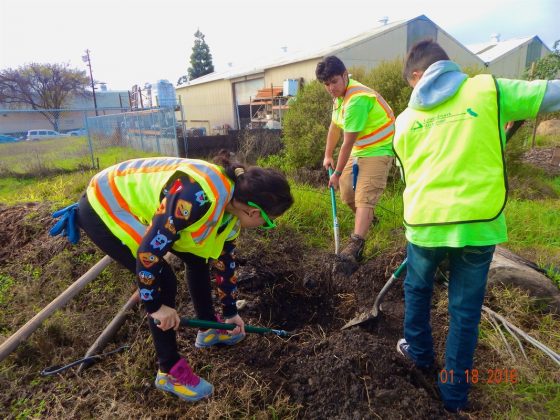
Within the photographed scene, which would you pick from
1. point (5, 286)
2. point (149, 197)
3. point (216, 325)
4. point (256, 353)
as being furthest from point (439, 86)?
point (5, 286)

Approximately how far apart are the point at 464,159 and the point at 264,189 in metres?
0.87

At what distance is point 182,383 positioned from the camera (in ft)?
6.33

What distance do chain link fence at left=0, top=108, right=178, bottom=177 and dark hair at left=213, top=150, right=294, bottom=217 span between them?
27.6 ft

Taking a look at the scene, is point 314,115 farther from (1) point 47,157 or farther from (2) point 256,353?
(1) point 47,157

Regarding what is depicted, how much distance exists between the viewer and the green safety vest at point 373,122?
336 centimetres

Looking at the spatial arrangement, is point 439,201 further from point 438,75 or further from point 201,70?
point 201,70

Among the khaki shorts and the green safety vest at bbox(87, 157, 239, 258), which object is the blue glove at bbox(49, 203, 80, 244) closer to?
the green safety vest at bbox(87, 157, 239, 258)

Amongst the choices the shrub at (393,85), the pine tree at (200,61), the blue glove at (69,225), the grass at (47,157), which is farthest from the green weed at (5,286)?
the pine tree at (200,61)

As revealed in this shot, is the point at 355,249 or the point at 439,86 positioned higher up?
the point at 439,86

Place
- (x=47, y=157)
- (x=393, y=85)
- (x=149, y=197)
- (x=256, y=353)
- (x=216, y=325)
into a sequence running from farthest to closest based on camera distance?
(x=47, y=157), (x=393, y=85), (x=256, y=353), (x=216, y=325), (x=149, y=197)

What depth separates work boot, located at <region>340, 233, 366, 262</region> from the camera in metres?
3.29

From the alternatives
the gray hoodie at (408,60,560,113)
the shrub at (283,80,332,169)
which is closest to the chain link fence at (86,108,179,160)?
the shrub at (283,80,332,169)

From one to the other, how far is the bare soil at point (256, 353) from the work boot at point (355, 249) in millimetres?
103

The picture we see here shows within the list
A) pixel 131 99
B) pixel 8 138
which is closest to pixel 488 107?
pixel 8 138
